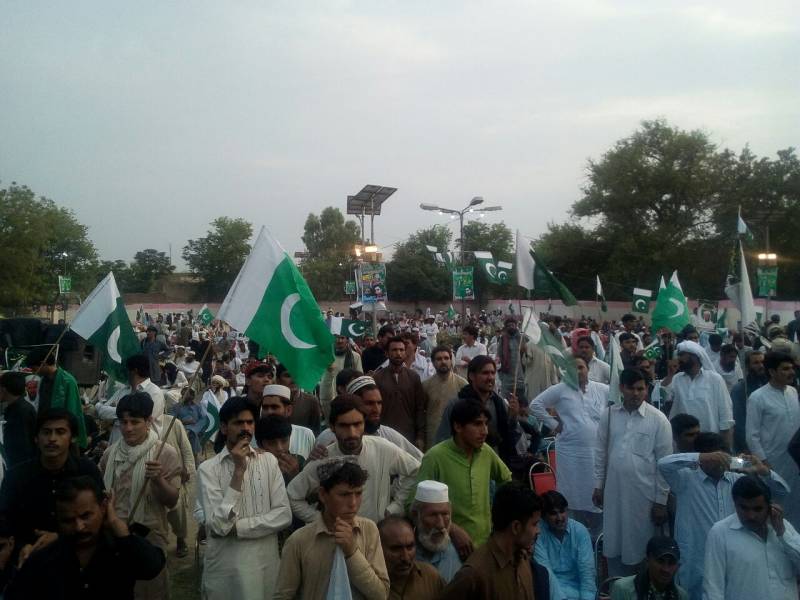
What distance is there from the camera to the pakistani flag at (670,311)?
1218 centimetres

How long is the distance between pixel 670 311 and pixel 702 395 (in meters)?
5.71

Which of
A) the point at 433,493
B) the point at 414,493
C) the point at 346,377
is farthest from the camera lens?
the point at 346,377

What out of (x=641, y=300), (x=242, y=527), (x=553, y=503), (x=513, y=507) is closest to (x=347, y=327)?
(x=553, y=503)

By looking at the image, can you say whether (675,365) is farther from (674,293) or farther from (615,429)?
(615,429)

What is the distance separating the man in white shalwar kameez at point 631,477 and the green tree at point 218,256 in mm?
61624

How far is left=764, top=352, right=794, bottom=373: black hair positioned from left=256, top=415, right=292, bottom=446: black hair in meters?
4.06

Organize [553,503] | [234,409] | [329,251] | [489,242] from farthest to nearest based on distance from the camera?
1. [329,251]
2. [489,242]
3. [553,503]
4. [234,409]

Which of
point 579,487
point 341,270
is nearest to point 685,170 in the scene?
point 341,270

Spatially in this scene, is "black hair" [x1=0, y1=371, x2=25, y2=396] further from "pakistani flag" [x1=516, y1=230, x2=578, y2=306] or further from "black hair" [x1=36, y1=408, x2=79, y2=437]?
"pakistani flag" [x1=516, y1=230, x2=578, y2=306]

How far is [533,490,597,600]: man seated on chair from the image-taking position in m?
4.49

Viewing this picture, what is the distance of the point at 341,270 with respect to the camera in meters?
67.6

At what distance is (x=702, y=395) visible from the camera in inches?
270

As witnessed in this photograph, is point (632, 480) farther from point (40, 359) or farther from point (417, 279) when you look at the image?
point (417, 279)

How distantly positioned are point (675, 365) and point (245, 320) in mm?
6501
